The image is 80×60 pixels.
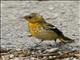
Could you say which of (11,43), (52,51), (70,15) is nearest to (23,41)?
(11,43)

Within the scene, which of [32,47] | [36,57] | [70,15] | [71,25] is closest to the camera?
[36,57]

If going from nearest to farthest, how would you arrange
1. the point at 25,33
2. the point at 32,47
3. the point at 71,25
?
the point at 32,47, the point at 25,33, the point at 71,25

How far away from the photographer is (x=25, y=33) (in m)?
8.04

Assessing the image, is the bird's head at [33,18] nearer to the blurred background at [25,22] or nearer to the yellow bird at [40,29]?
the yellow bird at [40,29]

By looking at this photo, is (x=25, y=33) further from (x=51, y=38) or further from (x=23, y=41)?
(x=51, y=38)

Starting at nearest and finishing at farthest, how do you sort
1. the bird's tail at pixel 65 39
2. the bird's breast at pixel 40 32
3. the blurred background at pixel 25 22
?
1. the bird's breast at pixel 40 32
2. the bird's tail at pixel 65 39
3. the blurred background at pixel 25 22

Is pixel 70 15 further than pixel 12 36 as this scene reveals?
Yes

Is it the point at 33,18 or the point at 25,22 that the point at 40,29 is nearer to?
the point at 33,18

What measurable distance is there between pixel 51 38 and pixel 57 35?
13 cm

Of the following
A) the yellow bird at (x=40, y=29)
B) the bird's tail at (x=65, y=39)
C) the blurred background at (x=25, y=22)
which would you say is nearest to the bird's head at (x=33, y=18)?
the yellow bird at (x=40, y=29)

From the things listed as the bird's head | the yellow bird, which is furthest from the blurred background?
the bird's head

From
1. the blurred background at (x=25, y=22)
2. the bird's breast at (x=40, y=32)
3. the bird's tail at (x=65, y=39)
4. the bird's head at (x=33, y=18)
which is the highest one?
the bird's head at (x=33, y=18)

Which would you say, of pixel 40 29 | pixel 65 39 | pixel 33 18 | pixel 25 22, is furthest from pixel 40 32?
pixel 25 22

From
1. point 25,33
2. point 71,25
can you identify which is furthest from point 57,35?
point 71,25
